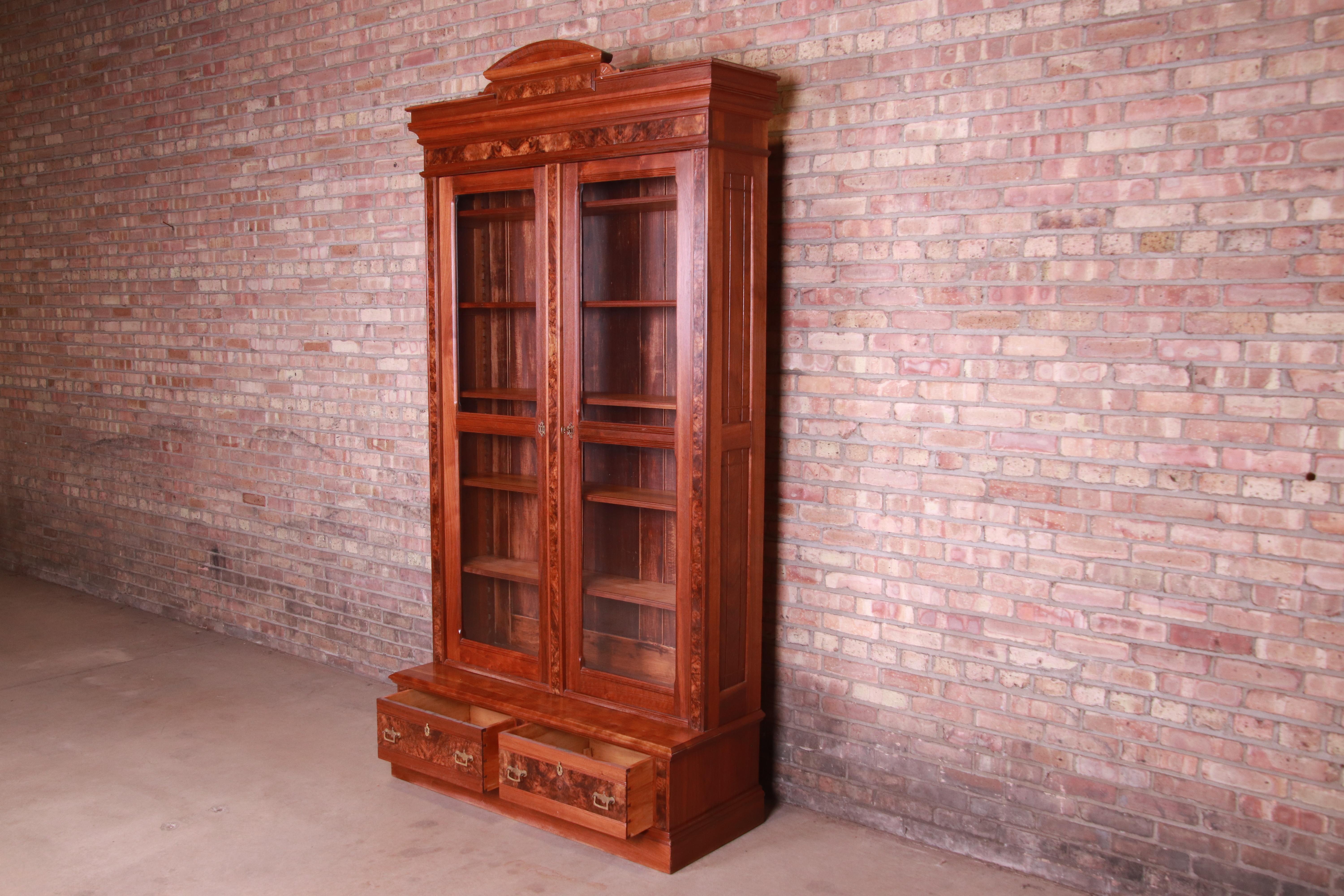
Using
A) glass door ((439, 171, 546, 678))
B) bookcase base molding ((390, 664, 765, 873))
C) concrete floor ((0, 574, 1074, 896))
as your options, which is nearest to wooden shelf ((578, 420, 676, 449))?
glass door ((439, 171, 546, 678))

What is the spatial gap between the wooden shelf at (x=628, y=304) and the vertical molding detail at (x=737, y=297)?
0.66 feet

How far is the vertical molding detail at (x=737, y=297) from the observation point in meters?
3.34

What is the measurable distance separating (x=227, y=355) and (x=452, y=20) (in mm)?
2287

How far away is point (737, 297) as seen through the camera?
3420 millimetres

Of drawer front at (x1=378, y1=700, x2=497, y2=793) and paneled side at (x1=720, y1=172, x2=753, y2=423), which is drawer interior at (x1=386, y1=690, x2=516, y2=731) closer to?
drawer front at (x1=378, y1=700, x2=497, y2=793)

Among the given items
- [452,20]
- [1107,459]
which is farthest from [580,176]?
[1107,459]

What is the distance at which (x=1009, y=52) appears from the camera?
3154 millimetres

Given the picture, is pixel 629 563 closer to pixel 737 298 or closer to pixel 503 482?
pixel 503 482

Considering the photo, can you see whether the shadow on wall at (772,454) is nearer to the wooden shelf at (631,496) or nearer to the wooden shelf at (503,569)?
the wooden shelf at (631,496)

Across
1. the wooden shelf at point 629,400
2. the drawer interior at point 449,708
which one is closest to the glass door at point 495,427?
the drawer interior at point 449,708

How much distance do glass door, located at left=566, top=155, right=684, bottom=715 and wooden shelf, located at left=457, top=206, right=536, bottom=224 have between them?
1.07ft

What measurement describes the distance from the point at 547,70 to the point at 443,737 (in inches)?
91.7

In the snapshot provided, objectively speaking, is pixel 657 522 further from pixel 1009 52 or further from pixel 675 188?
pixel 1009 52

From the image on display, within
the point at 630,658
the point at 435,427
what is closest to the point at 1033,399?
the point at 630,658
